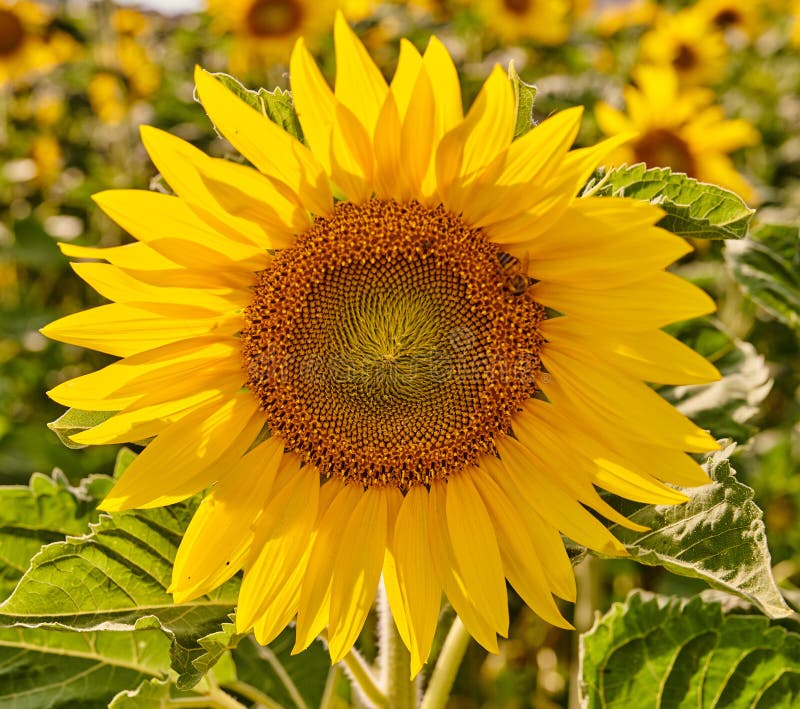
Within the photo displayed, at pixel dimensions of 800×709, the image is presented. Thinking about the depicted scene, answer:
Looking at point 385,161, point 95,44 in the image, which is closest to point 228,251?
point 385,161

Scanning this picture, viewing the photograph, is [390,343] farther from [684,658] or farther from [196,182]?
[684,658]

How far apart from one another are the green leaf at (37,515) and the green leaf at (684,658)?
90 centimetres

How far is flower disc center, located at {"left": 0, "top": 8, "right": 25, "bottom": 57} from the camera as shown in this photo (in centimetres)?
569

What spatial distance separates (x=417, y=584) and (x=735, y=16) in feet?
22.1

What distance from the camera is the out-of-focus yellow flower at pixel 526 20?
563 centimetres

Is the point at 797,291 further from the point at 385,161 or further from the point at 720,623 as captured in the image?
the point at 385,161

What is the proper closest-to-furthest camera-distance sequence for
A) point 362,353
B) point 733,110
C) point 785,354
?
point 362,353 < point 785,354 < point 733,110

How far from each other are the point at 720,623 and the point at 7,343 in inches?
145

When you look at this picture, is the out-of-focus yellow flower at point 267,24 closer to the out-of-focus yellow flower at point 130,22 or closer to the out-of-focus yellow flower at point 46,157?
the out-of-focus yellow flower at point 46,157

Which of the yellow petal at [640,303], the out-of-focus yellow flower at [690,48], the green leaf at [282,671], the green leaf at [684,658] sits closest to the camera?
the yellow petal at [640,303]

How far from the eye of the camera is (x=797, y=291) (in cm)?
175

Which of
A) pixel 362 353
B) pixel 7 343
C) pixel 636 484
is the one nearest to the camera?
pixel 636 484

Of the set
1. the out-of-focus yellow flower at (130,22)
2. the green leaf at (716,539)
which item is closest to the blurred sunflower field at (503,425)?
the green leaf at (716,539)

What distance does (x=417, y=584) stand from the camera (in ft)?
4.16
